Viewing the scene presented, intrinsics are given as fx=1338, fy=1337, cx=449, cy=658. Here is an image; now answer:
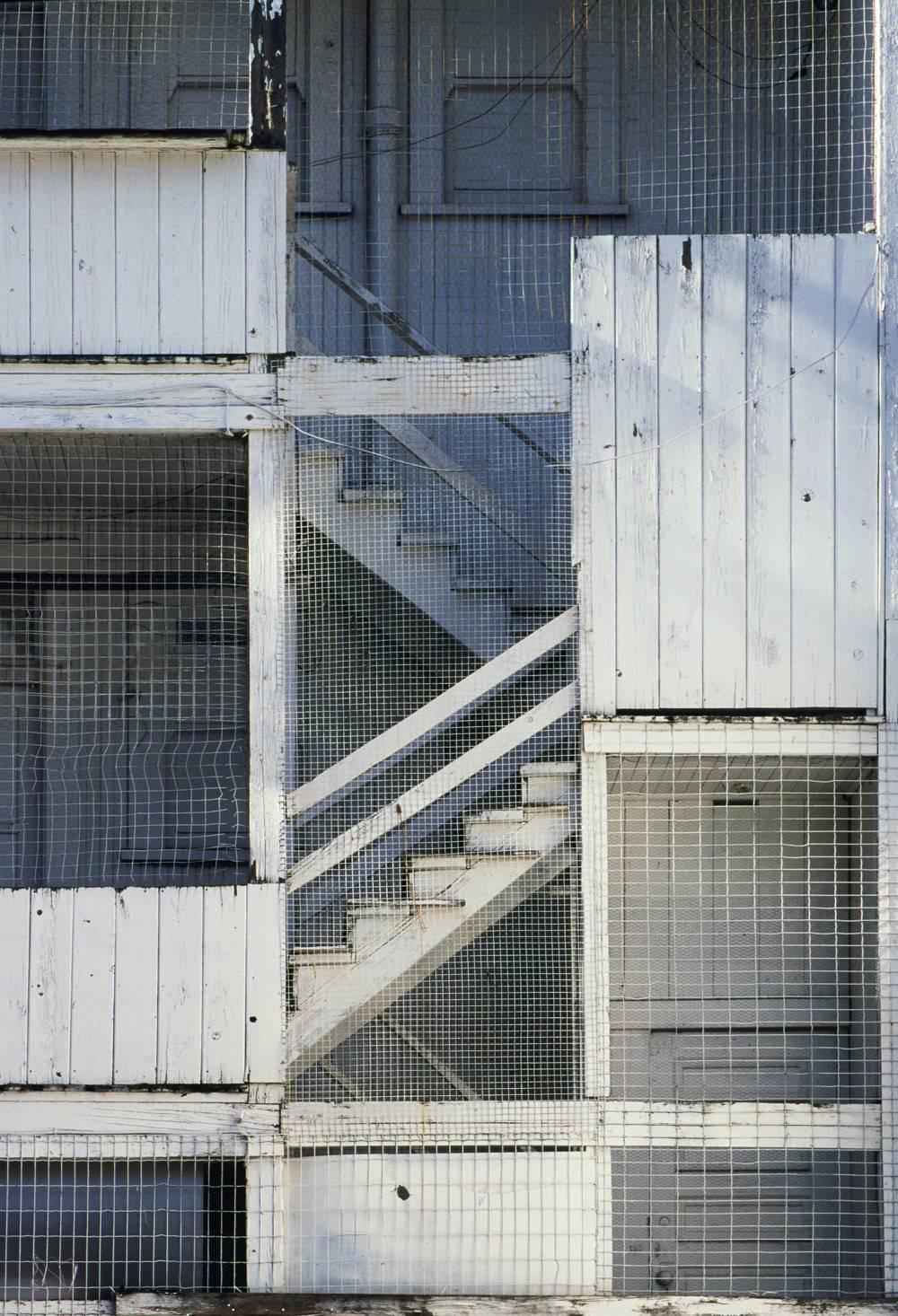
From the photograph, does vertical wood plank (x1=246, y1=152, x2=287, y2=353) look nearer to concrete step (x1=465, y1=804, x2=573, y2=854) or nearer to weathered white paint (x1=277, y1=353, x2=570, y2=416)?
weathered white paint (x1=277, y1=353, x2=570, y2=416)

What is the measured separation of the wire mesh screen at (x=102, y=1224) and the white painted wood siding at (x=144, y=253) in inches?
139

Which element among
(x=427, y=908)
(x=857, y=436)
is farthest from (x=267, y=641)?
(x=857, y=436)

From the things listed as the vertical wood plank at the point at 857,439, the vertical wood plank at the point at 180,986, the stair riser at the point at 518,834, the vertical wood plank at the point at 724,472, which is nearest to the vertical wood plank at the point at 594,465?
the vertical wood plank at the point at 724,472

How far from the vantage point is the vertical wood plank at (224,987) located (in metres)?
5.74

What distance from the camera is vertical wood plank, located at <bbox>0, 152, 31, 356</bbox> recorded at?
A: 19.4 ft

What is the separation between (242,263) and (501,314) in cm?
176

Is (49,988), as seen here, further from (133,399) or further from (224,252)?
(224,252)

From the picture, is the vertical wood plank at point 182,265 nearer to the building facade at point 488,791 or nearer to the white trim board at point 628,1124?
the building facade at point 488,791

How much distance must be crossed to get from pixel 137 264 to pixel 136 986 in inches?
124

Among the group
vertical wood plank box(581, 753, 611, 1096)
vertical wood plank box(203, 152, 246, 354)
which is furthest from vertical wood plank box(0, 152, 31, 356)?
vertical wood plank box(581, 753, 611, 1096)

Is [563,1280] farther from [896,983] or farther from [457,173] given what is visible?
[457,173]

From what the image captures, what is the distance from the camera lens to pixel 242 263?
589cm

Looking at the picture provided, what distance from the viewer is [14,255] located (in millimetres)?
5918

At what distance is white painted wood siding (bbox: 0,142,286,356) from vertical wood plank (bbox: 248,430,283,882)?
1.69 feet
